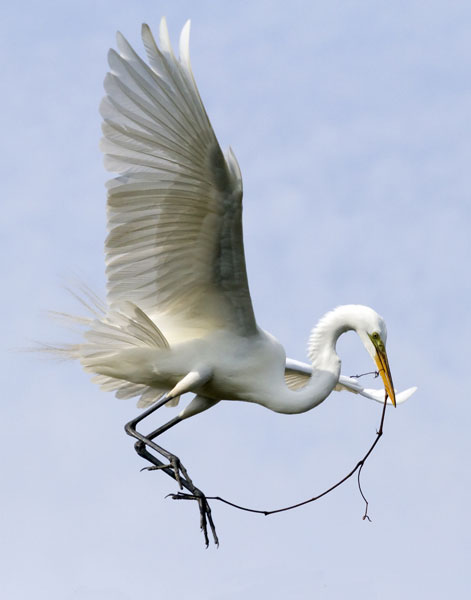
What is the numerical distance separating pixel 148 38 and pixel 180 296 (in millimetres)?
1878

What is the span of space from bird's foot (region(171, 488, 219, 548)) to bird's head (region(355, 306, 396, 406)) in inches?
63.4

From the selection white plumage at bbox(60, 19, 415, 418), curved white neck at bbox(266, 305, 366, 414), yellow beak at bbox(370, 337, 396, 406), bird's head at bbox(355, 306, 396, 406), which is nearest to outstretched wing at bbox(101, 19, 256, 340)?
white plumage at bbox(60, 19, 415, 418)

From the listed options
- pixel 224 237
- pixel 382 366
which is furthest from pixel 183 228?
pixel 382 366

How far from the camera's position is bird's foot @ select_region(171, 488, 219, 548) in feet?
25.9

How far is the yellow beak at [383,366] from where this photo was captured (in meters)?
8.47

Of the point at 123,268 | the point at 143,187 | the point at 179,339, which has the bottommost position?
the point at 179,339

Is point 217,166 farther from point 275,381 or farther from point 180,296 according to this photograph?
point 275,381

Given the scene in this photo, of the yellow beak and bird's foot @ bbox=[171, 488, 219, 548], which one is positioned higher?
the yellow beak

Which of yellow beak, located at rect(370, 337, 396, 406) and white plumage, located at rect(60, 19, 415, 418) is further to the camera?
yellow beak, located at rect(370, 337, 396, 406)

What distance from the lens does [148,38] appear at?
7.09 meters

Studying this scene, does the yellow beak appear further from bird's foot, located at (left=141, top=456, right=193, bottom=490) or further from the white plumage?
bird's foot, located at (left=141, top=456, right=193, bottom=490)

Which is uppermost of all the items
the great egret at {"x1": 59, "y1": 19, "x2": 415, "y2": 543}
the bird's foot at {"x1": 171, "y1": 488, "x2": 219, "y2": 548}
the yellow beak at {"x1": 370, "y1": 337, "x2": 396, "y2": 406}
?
the great egret at {"x1": 59, "y1": 19, "x2": 415, "y2": 543}

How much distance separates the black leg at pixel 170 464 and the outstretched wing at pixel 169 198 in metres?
0.80

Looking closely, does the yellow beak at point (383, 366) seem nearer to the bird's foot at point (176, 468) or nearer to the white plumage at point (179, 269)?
the white plumage at point (179, 269)
